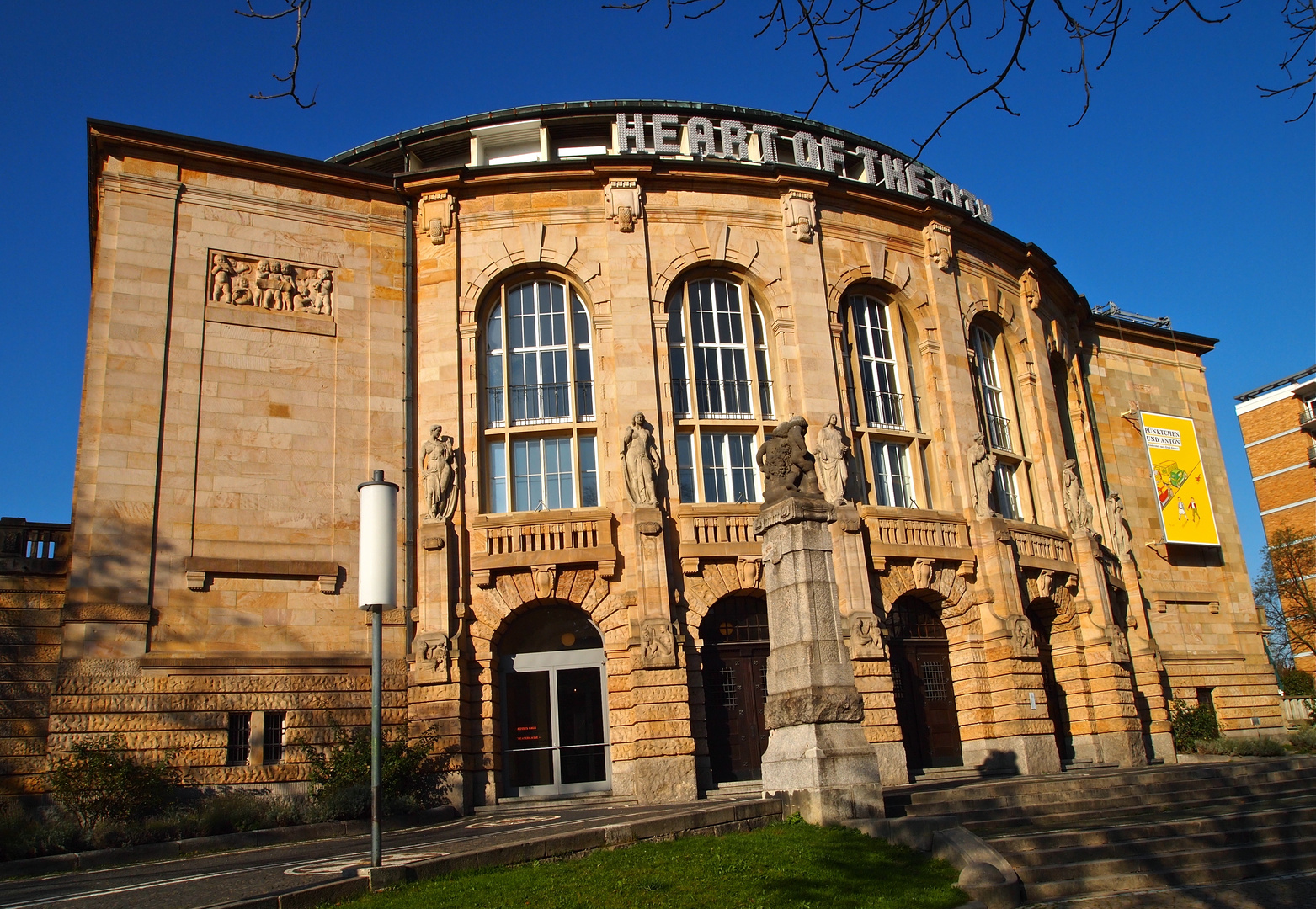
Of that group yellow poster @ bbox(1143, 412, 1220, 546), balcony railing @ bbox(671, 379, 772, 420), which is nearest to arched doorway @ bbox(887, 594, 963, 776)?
balcony railing @ bbox(671, 379, 772, 420)

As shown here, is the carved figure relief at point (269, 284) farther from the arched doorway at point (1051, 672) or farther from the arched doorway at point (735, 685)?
the arched doorway at point (1051, 672)

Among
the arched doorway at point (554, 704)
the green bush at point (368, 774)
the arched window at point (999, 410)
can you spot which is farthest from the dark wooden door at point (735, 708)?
the arched window at point (999, 410)

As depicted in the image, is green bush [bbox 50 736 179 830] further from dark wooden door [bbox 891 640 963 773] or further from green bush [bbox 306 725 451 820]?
dark wooden door [bbox 891 640 963 773]

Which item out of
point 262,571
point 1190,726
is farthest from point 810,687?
A: point 1190,726

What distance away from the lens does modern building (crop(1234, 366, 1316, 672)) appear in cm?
5472

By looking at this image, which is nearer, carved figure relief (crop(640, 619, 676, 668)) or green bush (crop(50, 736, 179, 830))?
green bush (crop(50, 736, 179, 830))

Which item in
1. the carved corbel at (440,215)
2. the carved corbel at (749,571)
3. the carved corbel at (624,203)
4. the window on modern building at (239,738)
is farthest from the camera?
the carved corbel at (624,203)

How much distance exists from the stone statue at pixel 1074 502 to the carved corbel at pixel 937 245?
652 centimetres

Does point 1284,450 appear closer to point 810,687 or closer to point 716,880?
point 810,687

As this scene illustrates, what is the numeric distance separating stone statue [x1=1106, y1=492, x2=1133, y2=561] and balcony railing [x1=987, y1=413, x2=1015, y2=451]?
458 centimetres

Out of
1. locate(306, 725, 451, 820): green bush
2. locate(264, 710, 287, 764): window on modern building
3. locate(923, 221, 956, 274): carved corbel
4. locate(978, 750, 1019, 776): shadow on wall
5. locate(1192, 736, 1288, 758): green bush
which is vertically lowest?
locate(1192, 736, 1288, 758): green bush

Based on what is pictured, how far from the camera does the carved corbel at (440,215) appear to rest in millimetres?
23078

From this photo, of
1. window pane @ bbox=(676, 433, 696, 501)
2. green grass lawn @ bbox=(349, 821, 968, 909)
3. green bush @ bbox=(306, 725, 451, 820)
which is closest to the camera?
green grass lawn @ bbox=(349, 821, 968, 909)

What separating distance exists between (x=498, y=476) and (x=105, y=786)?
9.52 meters
